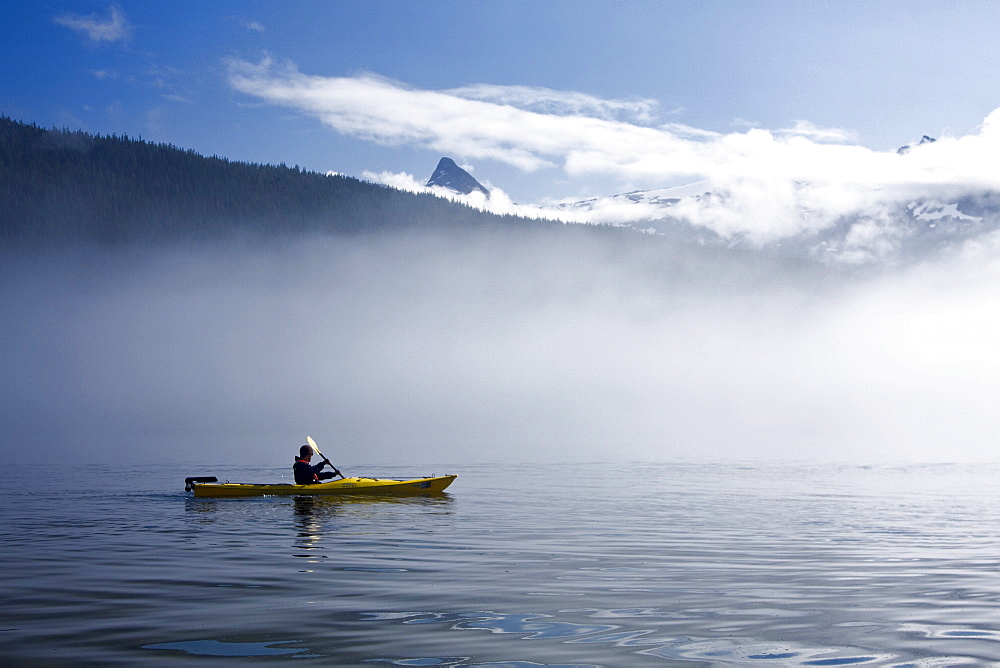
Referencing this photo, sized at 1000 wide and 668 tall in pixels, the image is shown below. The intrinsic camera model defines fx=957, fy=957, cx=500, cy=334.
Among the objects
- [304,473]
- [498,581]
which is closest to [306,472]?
[304,473]

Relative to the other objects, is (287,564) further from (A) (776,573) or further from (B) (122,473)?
(B) (122,473)

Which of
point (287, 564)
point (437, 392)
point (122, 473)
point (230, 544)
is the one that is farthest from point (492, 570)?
point (437, 392)

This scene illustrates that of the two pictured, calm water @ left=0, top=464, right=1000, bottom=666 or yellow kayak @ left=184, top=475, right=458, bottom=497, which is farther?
yellow kayak @ left=184, top=475, right=458, bottom=497

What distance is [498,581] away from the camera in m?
14.2

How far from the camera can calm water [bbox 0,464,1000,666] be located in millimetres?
9797

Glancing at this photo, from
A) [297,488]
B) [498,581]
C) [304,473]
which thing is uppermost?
[304,473]

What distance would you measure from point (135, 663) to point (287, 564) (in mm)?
6801

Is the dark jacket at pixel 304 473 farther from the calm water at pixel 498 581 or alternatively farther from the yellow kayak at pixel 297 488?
the calm water at pixel 498 581

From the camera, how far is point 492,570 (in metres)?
15.4

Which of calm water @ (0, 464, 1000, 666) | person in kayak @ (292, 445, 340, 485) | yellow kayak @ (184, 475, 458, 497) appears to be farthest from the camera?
person in kayak @ (292, 445, 340, 485)

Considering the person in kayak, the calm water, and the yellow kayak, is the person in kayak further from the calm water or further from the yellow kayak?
the calm water

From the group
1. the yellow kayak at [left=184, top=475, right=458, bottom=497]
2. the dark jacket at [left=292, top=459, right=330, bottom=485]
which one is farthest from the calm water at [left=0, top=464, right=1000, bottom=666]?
the dark jacket at [left=292, top=459, right=330, bottom=485]

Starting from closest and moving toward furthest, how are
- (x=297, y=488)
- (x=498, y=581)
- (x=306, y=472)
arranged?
(x=498, y=581) < (x=297, y=488) < (x=306, y=472)

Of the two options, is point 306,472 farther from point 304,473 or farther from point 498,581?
point 498,581
